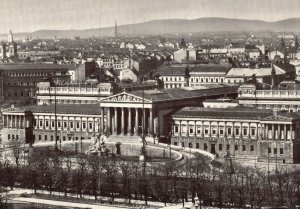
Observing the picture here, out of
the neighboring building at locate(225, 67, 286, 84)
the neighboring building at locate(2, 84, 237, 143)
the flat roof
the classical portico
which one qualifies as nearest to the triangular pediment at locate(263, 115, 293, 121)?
the neighboring building at locate(2, 84, 237, 143)

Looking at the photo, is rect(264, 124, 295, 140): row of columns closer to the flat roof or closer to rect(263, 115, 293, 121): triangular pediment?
rect(263, 115, 293, 121): triangular pediment

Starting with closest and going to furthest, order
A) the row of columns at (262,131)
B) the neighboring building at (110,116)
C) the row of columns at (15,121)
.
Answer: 1. the row of columns at (262,131)
2. the neighboring building at (110,116)
3. the row of columns at (15,121)

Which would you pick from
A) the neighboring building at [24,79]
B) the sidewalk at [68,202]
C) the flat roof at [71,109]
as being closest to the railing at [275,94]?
the flat roof at [71,109]

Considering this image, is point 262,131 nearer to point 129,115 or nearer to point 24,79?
point 129,115

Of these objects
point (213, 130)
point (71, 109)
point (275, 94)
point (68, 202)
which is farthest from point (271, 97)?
point (68, 202)

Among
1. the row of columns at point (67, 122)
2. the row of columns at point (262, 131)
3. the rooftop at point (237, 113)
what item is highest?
the rooftop at point (237, 113)

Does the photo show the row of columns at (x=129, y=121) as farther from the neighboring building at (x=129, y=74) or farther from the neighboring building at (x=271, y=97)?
the neighboring building at (x=129, y=74)

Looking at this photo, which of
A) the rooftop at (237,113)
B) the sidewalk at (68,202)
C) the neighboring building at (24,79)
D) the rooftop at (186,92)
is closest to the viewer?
the sidewalk at (68,202)
